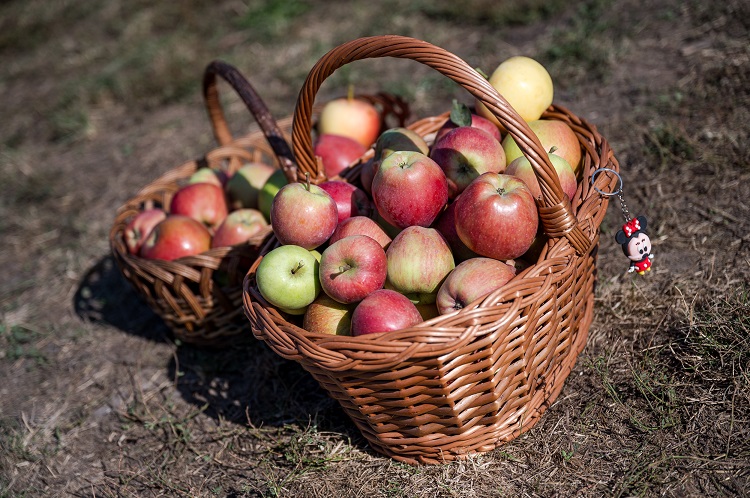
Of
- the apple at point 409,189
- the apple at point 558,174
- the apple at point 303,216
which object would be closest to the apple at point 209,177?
the apple at point 303,216

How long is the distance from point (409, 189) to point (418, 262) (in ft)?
0.92

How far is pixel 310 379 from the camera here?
2.95m

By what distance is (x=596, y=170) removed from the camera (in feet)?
7.48

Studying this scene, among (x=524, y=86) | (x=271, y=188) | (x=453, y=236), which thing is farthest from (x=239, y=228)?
(x=524, y=86)

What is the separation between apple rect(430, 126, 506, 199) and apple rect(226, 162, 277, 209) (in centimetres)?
122

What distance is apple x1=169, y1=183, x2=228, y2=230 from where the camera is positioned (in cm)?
334

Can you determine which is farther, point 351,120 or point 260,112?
point 351,120

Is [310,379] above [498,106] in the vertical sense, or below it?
below

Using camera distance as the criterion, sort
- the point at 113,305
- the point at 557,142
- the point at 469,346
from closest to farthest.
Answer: the point at 469,346 < the point at 557,142 < the point at 113,305

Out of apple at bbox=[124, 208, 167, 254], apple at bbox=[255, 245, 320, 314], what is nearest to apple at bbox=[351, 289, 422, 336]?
apple at bbox=[255, 245, 320, 314]

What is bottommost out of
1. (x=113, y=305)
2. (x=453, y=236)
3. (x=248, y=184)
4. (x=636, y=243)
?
(x=113, y=305)

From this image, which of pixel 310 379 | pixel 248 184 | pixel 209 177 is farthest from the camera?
pixel 209 177

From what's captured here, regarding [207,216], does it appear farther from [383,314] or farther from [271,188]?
[383,314]

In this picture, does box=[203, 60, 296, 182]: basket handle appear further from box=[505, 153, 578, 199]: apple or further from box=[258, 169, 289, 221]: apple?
box=[505, 153, 578, 199]: apple
